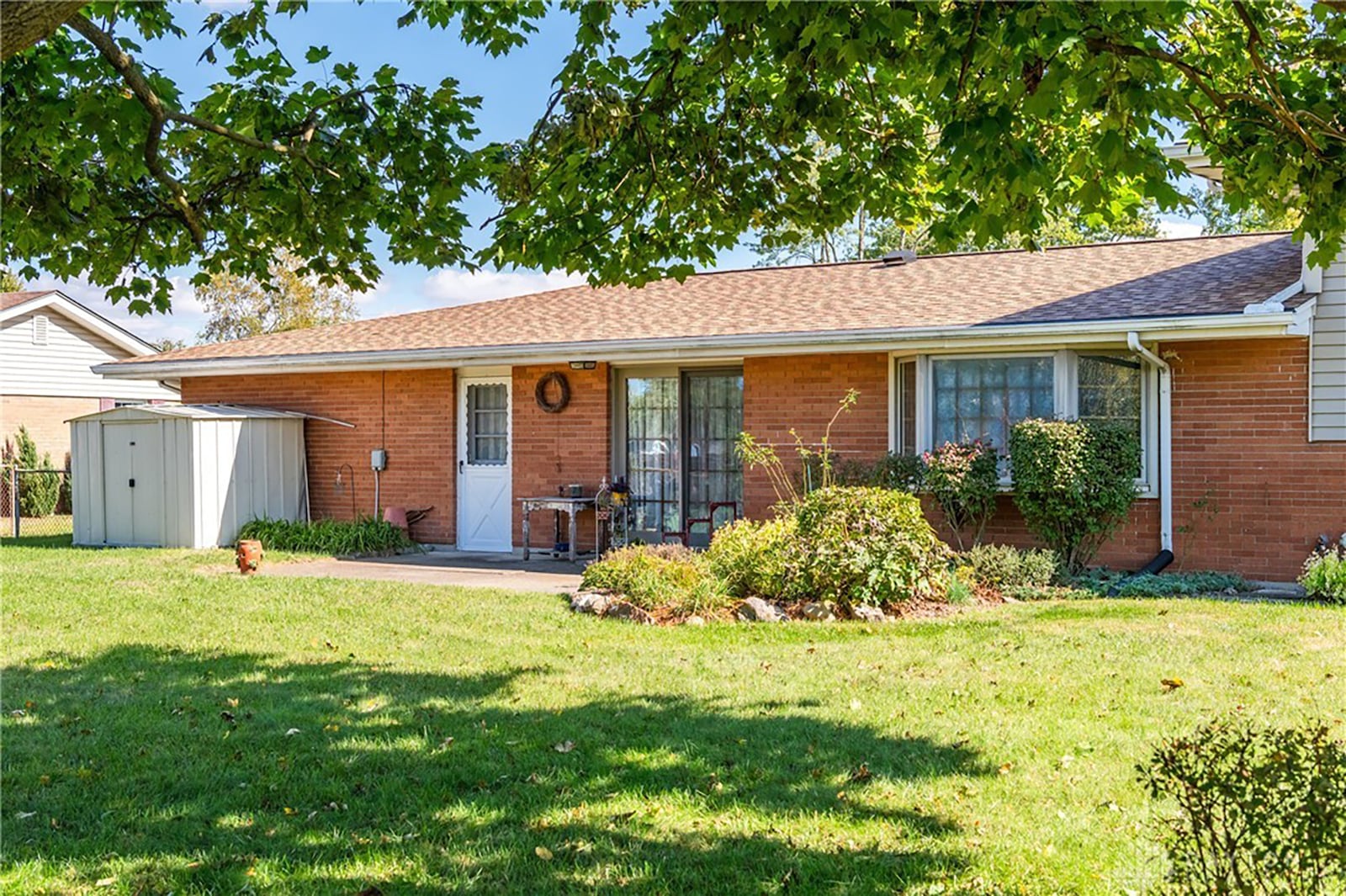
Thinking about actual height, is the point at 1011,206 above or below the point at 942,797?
above

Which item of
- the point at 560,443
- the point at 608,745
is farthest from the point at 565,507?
the point at 608,745

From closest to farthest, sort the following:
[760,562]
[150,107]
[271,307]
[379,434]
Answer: [150,107] < [760,562] < [379,434] < [271,307]

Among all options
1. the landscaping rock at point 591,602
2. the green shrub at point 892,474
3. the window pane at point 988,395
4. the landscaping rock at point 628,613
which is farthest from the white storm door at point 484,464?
the window pane at point 988,395

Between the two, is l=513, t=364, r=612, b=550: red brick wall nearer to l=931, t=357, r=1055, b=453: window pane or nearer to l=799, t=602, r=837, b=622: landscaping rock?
l=931, t=357, r=1055, b=453: window pane

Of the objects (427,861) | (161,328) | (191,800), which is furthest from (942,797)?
(161,328)

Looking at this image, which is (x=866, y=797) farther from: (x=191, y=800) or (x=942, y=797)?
(x=191, y=800)

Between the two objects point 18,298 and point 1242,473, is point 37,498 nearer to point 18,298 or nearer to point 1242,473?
point 18,298

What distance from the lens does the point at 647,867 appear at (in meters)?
3.84

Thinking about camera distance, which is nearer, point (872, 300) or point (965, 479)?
point (965, 479)

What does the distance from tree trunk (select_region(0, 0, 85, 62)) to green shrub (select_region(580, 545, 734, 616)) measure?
6.79 metres

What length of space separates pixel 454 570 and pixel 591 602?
11.9ft

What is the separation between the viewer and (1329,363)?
10438 millimetres

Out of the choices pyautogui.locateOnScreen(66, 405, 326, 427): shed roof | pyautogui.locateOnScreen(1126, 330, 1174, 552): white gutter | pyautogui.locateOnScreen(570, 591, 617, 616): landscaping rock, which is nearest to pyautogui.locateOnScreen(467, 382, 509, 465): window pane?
pyautogui.locateOnScreen(66, 405, 326, 427): shed roof

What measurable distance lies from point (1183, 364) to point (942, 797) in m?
8.00
